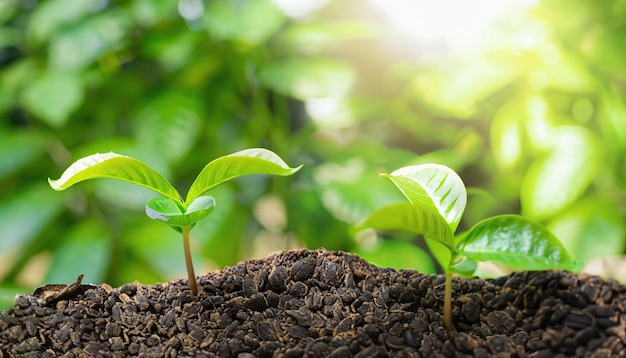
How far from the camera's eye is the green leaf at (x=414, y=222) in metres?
0.36

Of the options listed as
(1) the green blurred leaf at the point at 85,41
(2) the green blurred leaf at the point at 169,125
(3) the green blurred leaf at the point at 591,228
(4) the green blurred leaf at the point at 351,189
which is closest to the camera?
(3) the green blurred leaf at the point at 591,228

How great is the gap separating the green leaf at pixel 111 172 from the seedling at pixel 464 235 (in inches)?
6.0

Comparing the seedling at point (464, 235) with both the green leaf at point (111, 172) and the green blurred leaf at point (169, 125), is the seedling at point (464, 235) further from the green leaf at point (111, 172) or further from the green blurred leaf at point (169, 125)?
the green blurred leaf at point (169, 125)

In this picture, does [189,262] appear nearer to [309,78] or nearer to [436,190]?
[436,190]

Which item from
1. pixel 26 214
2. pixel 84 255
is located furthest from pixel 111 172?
pixel 26 214

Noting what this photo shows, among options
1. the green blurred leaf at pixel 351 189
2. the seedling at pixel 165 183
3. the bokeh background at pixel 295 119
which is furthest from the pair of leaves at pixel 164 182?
the green blurred leaf at pixel 351 189

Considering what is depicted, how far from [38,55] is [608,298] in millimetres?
1374

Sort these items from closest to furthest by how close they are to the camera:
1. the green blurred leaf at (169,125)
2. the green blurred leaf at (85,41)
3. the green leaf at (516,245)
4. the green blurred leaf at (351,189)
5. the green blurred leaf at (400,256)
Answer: the green leaf at (516,245)
the green blurred leaf at (400,256)
the green blurred leaf at (351,189)
the green blurred leaf at (169,125)
the green blurred leaf at (85,41)

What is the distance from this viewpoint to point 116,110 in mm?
1313

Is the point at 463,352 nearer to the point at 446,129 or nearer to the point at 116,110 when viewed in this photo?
the point at 446,129

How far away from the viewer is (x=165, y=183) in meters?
0.39

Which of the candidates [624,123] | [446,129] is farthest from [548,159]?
[446,129]

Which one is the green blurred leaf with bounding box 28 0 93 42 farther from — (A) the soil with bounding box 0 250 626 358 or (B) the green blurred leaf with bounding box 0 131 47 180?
(A) the soil with bounding box 0 250 626 358

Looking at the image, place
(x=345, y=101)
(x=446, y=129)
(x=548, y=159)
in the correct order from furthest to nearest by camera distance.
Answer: (x=446, y=129)
(x=345, y=101)
(x=548, y=159)
